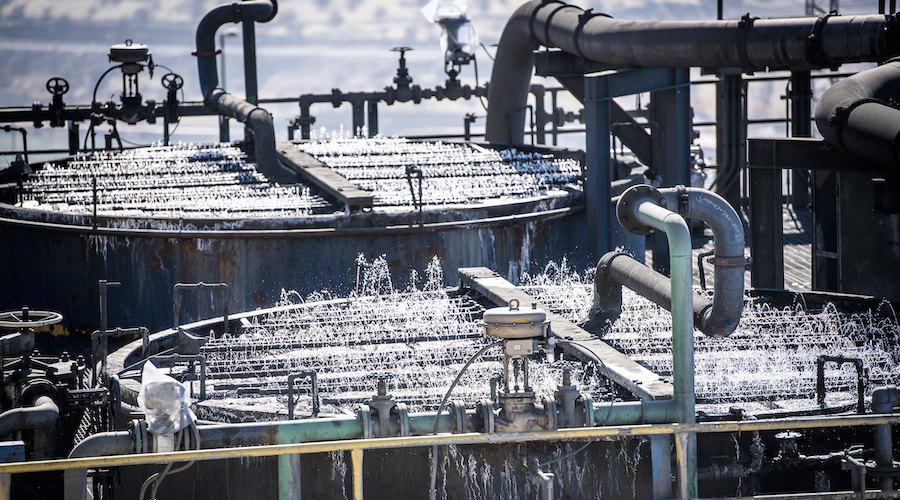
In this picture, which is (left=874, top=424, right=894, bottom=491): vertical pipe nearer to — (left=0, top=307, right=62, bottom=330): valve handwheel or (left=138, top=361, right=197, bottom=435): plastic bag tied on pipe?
(left=138, top=361, right=197, bottom=435): plastic bag tied on pipe

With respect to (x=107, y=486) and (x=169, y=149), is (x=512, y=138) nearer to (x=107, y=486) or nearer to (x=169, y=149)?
(x=169, y=149)

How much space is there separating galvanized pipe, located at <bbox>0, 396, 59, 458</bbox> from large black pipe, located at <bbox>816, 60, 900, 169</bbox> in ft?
24.7

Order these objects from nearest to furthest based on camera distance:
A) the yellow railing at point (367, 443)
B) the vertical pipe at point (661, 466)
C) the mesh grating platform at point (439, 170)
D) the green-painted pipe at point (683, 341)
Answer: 1. the yellow railing at point (367, 443)
2. the green-painted pipe at point (683, 341)
3. the vertical pipe at point (661, 466)
4. the mesh grating platform at point (439, 170)

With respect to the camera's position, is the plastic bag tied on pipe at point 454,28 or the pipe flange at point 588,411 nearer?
the pipe flange at point 588,411

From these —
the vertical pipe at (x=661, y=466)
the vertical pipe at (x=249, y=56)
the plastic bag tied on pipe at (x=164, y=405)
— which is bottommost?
the vertical pipe at (x=661, y=466)

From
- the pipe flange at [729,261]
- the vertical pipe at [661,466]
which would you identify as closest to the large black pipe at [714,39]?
the pipe flange at [729,261]

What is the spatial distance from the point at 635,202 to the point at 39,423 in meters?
3.92

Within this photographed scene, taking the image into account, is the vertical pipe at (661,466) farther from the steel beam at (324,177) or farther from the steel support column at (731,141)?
the steel support column at (731,141)

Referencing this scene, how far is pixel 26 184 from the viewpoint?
17.7 metres

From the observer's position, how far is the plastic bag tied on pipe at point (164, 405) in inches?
289

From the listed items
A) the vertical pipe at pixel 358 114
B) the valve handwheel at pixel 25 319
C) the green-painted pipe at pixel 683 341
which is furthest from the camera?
the vertical pipe at pixel 358 114

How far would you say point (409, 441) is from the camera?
7391mm

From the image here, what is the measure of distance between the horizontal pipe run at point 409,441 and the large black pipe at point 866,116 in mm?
5404

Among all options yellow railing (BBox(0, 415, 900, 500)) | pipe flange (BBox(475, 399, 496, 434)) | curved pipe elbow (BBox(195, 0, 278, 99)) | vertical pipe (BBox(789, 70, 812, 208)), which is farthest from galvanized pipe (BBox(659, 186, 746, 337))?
curved pipe elbow (BBox(195, 0, 278, 99))
